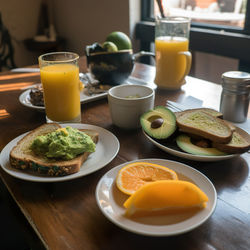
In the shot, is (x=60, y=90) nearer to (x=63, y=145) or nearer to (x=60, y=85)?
(x=60, y=85)

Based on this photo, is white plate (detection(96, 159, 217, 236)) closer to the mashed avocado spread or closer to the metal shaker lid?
the mashed avocado spread

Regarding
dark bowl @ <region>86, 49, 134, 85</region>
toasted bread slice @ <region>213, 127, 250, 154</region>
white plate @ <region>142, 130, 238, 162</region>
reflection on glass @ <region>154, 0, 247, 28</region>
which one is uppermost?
reflection on glass @ <region>154, 0, 247, 28</region>

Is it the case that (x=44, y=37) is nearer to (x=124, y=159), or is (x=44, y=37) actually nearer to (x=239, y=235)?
(x=124, y=159)

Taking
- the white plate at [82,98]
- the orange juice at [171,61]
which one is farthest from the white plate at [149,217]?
the orange juice at [171,61]

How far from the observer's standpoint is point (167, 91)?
4.26 ft

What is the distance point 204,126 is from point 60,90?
18.2 inches

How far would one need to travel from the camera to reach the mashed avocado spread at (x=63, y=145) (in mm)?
718

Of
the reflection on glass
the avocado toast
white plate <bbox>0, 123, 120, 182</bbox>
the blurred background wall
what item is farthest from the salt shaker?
the blurred background wall

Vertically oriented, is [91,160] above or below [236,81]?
below

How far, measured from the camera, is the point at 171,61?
1.27 metres

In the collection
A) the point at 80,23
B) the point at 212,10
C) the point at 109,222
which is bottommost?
the point at 109,222

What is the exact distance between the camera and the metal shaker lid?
3.16ft

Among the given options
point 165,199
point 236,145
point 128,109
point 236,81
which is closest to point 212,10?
point 236,81

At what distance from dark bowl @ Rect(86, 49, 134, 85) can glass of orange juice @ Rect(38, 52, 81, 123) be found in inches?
11.4
